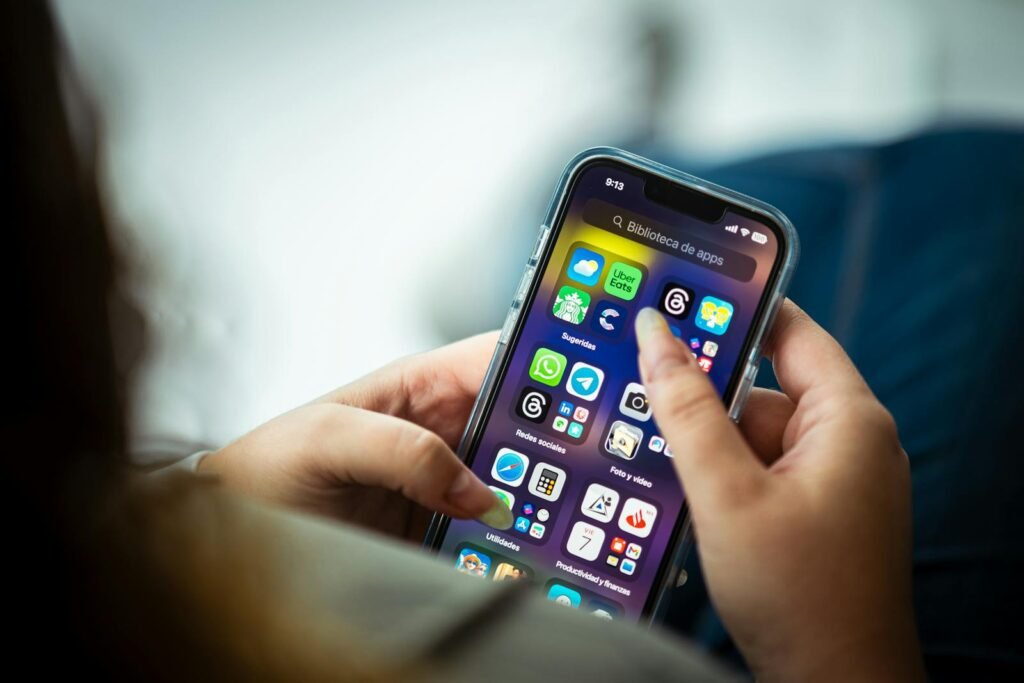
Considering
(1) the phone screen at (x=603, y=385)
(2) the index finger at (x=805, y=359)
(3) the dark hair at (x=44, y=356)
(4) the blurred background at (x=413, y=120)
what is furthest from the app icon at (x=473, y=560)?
(4) the blurred background at (x=413, y=120)

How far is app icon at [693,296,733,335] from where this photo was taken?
57 cm

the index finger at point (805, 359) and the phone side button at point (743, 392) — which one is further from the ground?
the index finger at point (805, 359)

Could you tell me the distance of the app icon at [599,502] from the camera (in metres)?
0.57

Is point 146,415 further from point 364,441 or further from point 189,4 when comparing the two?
point 189,4

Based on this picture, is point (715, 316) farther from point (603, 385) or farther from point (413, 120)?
point (413, 120)

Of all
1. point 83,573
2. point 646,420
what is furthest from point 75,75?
point 646,420

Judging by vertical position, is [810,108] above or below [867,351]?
above

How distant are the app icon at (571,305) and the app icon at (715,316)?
0.08 metres

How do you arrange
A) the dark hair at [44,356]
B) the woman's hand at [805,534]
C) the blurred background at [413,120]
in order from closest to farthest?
the dark hair at [44,356] → the woman's hand at [805,534] → the blurred background at [413,120]

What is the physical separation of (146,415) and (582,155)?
0.35 metres

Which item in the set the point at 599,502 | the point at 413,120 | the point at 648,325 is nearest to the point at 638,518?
the point at 599,502

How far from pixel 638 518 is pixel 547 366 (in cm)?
12

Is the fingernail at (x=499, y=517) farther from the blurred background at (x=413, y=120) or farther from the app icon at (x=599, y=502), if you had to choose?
the blurred background at (x=413, y=120)

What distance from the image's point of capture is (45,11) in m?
0.26
